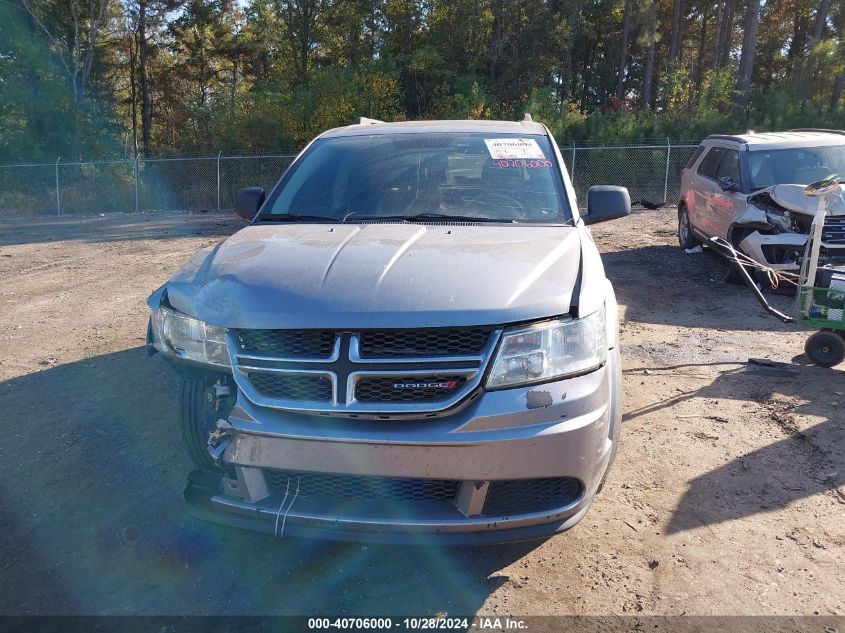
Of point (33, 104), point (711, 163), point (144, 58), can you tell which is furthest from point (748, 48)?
point (144, 58)

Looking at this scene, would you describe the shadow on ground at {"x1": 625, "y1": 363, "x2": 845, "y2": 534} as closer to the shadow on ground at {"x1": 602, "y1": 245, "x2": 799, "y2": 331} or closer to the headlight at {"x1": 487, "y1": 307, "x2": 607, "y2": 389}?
the headlight at {"x1": 487, "y1": 307, "x2": 607, "y2": 389}

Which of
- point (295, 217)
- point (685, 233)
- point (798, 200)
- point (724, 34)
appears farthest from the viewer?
point (724, 34)

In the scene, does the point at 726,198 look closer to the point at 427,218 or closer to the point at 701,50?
the point at 427,218

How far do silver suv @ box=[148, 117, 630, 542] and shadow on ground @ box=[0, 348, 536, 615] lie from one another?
16.3 inches

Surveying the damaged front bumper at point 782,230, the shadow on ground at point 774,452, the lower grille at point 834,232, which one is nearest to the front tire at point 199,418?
the shadow on ground at point 774,452

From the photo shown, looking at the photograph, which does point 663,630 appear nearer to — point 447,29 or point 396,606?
point 396,606

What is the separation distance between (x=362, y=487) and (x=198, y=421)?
0.81 meters

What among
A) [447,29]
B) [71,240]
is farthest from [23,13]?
[71,240]

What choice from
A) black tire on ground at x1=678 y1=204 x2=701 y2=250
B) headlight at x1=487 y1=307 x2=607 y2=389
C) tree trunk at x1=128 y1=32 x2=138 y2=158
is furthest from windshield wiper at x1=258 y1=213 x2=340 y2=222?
tree trunk at x1=128 y1=32 x2=138 y2=158

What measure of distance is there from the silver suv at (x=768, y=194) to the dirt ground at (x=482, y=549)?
7.36 ft

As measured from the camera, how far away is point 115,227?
56.6 feet

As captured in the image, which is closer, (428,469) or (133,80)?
(428,469)

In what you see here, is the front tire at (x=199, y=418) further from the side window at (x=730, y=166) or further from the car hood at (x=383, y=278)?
the side window at (x=730, y=166)

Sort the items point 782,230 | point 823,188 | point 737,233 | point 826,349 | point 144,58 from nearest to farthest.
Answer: point 823,188, point 826,349, point 782,230, point 737,233, point 144,58
